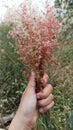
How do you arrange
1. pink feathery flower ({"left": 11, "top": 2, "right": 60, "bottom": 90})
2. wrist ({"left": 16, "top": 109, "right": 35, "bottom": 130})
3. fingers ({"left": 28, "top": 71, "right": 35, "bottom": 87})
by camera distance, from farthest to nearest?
1. wrist ({"left": 16, "top": 109, "right": 35, "bottom": 130})
2. fingers ({"left": 28, "top": 71, "right": 35, "bottom": 87})
3. pink feathery flower ({"left": 11, "top": 2, "right": 60, "bottom": 90})

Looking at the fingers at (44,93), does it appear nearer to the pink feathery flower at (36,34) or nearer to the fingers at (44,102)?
the fingers at (44,102)

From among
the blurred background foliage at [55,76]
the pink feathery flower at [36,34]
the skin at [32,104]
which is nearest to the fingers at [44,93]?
the skin at [32,104]

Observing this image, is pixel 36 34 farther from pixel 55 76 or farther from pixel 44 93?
pixel 55 76

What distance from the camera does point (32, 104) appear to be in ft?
5.13

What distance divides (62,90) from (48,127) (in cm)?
328

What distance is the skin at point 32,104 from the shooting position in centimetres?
145

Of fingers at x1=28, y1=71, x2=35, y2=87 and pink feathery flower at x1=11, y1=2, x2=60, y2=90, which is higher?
pink feathery flower at x1=11, y1=2, x2=60, y2=90

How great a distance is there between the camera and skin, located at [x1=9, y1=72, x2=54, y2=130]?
145cm

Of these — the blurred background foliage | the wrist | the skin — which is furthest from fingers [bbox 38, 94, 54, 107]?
the blurred background foliage

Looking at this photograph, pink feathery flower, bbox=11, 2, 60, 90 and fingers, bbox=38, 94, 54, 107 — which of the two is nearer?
pink feathery flower, bbox=11, 2, 60, 90

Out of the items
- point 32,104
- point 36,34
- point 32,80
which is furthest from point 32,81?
point 36,34

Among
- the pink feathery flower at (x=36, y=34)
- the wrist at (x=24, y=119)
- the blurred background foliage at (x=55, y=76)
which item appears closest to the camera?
the pink feathery flower at (x=36, y=34)

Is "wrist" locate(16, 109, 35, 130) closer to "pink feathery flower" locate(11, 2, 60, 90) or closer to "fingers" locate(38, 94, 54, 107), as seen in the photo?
"fingers" locate(38, 94, 54, 107)

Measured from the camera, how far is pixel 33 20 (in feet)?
4.20
